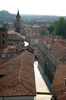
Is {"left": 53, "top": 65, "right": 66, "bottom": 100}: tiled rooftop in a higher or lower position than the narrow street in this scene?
higher

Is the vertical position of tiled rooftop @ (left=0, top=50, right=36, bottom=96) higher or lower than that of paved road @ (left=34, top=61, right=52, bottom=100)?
higher

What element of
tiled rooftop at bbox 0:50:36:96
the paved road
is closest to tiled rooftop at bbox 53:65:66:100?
tiled rooftop at bbox 0:50:36:96

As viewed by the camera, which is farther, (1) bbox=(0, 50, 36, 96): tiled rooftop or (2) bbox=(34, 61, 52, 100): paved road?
(2) bbox=(34, 61, 52, 100): paved road

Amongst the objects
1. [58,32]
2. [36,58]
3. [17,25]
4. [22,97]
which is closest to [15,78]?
[22,97]

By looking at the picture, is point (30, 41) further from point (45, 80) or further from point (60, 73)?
point (60, 73)

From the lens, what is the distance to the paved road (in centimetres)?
4269

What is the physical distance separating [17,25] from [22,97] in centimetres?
9361

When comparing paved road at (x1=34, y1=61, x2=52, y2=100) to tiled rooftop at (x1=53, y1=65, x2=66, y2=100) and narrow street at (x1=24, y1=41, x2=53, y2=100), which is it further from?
tiled rooftop at (x1=53, y1=65, x2=66, y2=100)

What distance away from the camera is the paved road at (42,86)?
42.7m

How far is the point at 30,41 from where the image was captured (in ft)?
371

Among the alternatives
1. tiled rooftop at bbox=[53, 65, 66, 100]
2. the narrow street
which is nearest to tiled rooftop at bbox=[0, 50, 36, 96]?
tiled rooftop at bbox=[53, 65, 66, 100]

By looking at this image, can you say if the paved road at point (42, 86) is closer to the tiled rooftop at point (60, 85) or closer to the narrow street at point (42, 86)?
the narrow street at point (42, 86)

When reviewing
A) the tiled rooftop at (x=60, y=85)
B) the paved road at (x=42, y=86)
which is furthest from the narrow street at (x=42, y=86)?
the tiled rooftop at (x=60, y=85)

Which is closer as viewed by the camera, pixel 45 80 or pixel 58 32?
pixel 45 80
